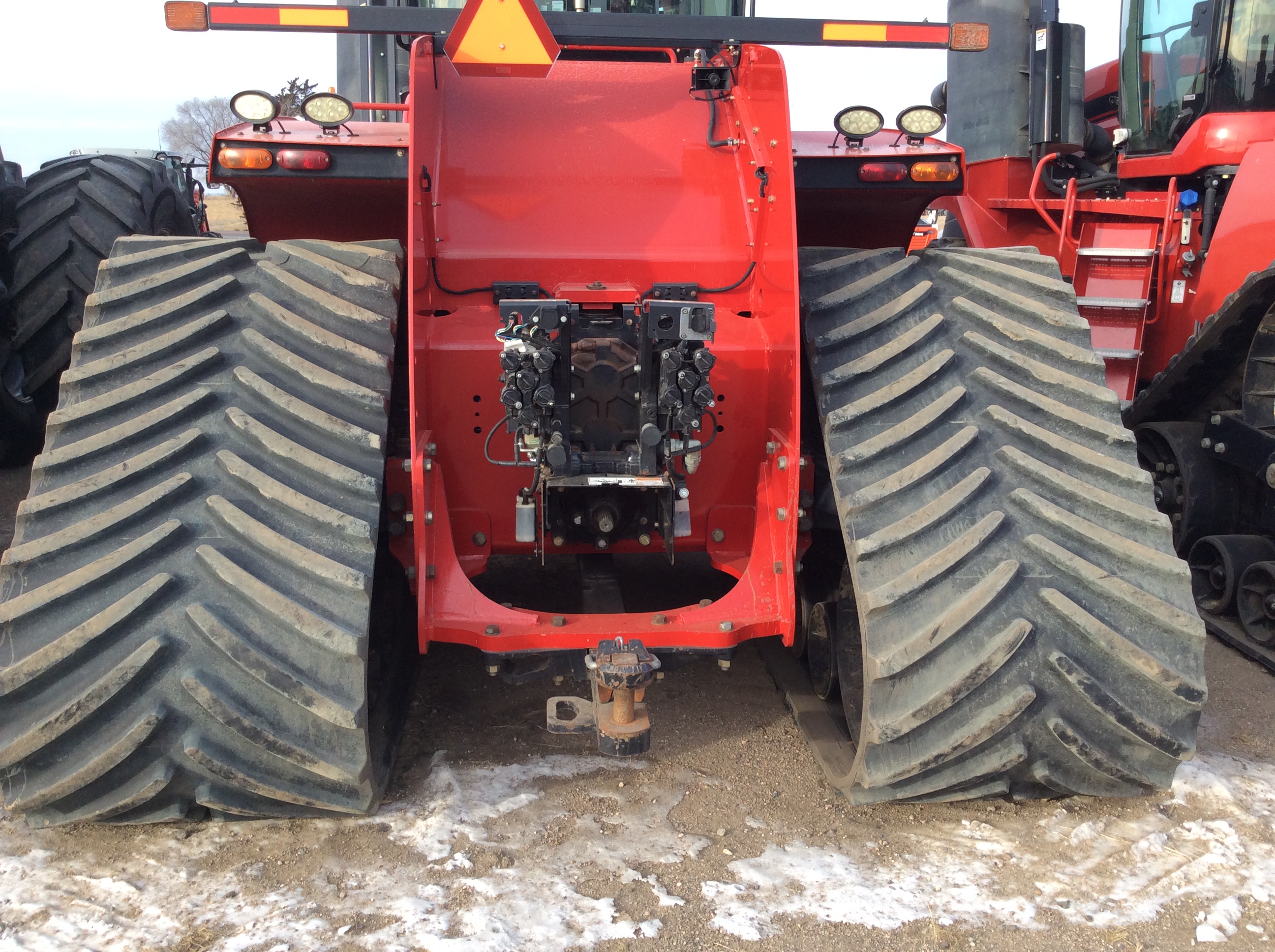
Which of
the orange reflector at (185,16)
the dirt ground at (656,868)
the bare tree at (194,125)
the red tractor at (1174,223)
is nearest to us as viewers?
the dirt ground at (656,868)

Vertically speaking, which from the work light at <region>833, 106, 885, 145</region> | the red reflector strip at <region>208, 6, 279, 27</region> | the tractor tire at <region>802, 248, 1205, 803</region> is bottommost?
the tractor tire at <region>802, 248, 1205, 803</region>

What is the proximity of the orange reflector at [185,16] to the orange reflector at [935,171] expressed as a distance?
2391mm

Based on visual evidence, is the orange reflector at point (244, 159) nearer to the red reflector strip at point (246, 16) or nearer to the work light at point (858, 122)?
the red reflector strip at point (246, 16)

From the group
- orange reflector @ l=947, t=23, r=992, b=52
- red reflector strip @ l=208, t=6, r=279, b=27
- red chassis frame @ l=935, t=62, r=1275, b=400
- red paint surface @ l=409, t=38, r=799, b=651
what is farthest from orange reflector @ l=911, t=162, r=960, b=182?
red reflector strip @ l=208, t=6, r=279, b=27

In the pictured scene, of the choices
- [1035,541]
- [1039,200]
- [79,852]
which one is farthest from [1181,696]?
[1039,200]

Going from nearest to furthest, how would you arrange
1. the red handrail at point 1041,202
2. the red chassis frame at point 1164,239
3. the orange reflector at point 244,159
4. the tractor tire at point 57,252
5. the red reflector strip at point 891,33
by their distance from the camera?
the red reflector strip at point 891,33, the orange reflector at point 244,159, the red chassis frame at point 1164,239, the tractor tire at point 57,252, the red handrail at point 1041,202

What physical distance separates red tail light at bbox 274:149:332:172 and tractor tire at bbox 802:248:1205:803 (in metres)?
A: 1.82

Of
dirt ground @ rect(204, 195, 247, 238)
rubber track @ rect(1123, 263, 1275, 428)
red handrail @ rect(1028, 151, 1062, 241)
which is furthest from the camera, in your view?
dirt ground @ rect(204, 195, 247, 238)

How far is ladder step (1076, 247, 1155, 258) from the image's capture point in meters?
6.14

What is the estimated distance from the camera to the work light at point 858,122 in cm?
379

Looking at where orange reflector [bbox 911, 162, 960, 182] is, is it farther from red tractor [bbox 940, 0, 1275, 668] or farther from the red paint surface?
red tractor [bbox 940, 0, 1275, 668]

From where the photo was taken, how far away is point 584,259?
3.33 m

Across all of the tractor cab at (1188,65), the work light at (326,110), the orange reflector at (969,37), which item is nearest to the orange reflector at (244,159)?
the work light at (326,110)

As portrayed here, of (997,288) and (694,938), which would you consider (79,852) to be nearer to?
(694,938)
